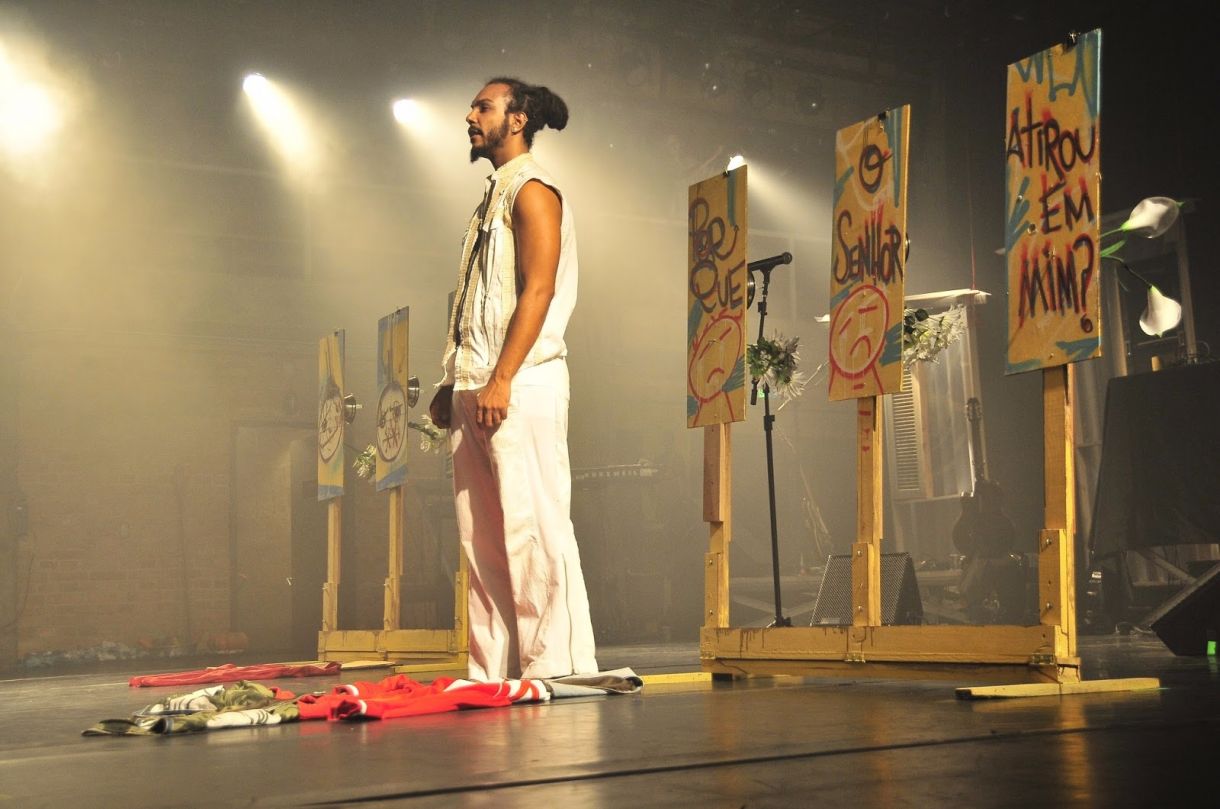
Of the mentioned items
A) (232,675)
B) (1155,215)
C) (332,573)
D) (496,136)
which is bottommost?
(232,675)

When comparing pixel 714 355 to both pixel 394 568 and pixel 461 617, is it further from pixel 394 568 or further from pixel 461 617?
pixel 394 568

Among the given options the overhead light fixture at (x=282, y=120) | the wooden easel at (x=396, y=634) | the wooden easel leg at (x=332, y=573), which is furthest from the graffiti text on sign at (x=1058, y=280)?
the overhead light fixture at (x=282, y=120)

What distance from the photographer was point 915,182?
1205 centimetres

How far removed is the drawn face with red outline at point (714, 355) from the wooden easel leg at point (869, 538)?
0.64 meters

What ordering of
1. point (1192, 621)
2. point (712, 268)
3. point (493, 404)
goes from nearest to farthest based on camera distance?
point (493, 404), point (712, 268), point (1192, 621)

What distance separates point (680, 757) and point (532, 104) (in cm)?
225

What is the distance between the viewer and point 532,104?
3564mm

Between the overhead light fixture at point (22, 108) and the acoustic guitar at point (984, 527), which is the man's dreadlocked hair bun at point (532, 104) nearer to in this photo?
the acoustic guitar at point (984, 527)

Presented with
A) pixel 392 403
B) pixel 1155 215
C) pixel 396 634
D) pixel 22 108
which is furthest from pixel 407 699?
pixel 22 108

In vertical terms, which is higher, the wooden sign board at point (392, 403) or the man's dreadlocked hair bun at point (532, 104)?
the man's dreadlocked hair bun at point (532, 104)

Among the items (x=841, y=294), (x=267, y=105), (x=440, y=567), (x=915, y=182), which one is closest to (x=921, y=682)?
(x=841, y=294)

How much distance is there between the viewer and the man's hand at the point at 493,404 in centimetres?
324

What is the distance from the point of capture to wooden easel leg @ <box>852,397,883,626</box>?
11.7 ft

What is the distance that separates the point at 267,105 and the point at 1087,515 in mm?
6982
